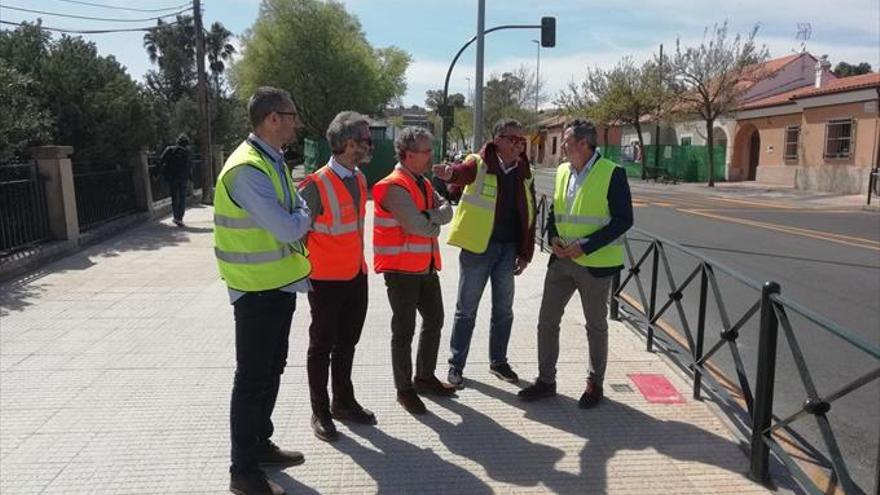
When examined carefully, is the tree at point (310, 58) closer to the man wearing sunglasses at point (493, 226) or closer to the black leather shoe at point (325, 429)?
the man wearing sunglasses at point (493, 226)

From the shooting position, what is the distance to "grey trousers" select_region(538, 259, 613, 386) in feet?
13.4

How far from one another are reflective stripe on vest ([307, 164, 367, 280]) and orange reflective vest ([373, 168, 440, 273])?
349 mm

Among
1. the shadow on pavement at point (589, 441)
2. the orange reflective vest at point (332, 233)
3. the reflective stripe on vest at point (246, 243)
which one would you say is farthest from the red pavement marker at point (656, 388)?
the reflective stripe on vest at point (246, 243)

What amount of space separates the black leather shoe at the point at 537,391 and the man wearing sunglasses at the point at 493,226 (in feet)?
0.99

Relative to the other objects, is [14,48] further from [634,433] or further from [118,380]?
[634,433]

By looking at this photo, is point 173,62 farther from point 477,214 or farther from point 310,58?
point 477,214

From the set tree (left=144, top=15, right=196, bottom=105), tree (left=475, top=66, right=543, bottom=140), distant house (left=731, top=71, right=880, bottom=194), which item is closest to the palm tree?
tree (left=144, top=15, right=196, bottom=105)

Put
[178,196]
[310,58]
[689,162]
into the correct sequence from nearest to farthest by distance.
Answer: [178,196]
[310,58]
[689,162]

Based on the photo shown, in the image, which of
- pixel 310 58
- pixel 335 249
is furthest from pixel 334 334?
pixel 310 58

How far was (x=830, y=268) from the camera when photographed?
31.4 ft

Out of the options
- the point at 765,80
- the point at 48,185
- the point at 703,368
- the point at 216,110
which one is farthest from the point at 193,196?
the point at 765,80

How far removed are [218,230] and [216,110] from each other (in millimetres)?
37369

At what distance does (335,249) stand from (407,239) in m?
0.53

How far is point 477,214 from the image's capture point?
4.28 metres
